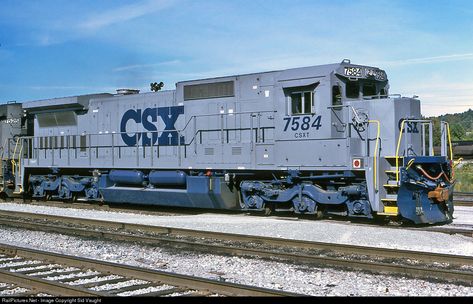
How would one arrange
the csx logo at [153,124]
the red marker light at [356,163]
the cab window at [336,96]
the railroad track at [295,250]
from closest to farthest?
1. the railroad track at [295,250]
2. the red marker light at [356,163]
3. the cab window at [336,96]
4. the csx logo at [153,124]

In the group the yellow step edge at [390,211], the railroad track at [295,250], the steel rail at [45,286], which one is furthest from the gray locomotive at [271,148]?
the steel rail at [45,286]

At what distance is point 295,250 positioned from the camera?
908 centimetres

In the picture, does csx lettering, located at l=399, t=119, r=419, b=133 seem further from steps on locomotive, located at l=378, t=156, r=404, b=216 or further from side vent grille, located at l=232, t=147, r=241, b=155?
side vent grille, located at l=232, t=147, r=241, b=155

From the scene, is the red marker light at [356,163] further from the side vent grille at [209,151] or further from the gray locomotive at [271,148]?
the side vent grille at [209,151]

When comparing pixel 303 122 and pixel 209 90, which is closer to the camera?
pixel 303 122

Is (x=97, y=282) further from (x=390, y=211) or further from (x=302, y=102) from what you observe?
(x=302, y=102)

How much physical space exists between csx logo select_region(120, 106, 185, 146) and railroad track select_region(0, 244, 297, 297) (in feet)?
24.6

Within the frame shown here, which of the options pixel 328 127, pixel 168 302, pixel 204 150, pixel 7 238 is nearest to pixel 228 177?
pixel 204 150

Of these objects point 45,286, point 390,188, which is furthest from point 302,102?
point 45,286

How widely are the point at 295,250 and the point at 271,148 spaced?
443 centimetres

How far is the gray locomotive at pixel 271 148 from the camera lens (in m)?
11.9

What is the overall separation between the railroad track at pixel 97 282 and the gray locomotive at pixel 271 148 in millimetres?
6211

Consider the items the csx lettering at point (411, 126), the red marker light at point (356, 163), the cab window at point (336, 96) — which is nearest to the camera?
the red marker light at point (356, 163)

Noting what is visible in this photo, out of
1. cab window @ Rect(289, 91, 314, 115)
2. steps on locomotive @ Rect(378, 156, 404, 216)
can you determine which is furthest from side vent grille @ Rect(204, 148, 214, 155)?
steps on locomotive @ Rect(378, 156, 404, 216)
